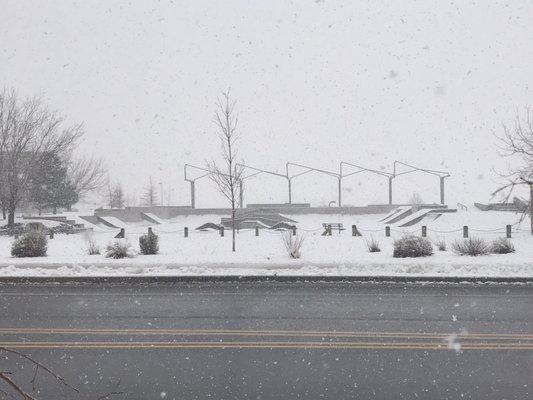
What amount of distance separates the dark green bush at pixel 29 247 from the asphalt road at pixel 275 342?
7.39 metres

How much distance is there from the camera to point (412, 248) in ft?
55.8

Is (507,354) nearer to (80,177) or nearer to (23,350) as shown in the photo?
(23,350)

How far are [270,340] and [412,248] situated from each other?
1092 centimetres

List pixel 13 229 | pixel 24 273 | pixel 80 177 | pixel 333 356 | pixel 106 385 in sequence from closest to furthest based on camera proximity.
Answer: pixel 106 385 → pixel 333 356 → pixel 24 273 → pixel 13 229 → pixel 80 177

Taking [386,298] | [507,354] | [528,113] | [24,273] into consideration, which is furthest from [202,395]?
[528,113]

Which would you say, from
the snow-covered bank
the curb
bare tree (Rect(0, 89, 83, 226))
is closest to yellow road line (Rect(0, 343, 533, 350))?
the curb

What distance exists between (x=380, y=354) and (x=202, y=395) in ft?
7.98

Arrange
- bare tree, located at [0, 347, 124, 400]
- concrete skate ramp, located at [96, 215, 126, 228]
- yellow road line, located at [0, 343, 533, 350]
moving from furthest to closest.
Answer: concrete skate ramp, located at [96, 215, 126, 228] < yellow road line, located at [0, 343, 533, 350] < bare tree, located at [0, 347, 124, 400]

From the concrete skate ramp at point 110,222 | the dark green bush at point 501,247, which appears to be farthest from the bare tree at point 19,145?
the dark green bush at point 501,247

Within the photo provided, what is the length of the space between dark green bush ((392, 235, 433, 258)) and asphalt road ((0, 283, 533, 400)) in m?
5.35

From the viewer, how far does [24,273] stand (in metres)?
14.0

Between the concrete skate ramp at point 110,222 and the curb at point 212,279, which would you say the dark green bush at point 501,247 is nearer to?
the curb at point 212,279

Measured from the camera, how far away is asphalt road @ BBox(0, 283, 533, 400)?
5227 millimetres

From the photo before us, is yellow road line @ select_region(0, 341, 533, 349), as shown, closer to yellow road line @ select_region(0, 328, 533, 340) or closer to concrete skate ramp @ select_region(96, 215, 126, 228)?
yellow road line @ select_region(0, 328, 533, 340)
